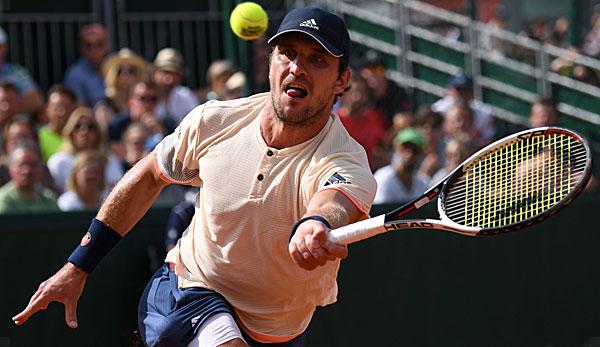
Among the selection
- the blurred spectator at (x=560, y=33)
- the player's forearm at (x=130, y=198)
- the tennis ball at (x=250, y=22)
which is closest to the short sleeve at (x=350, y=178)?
the player's forearm at (x=130, y=198)

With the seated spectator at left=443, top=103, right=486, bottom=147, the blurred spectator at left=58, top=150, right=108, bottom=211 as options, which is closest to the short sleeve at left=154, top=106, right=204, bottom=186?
the blurred spectator at left=58, top=150, right=108, bottom=211

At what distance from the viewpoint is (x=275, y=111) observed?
4.84m

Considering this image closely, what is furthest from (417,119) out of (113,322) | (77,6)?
(113,322)

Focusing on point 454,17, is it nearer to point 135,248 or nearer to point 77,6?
point 77,6

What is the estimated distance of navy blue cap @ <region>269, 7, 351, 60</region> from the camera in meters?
4.66

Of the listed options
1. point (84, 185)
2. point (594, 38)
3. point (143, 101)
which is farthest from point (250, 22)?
point (594, 38)

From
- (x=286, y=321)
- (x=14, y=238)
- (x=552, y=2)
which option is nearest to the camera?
(x=286, y=321)

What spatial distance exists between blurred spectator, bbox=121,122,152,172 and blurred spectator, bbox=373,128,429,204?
1.81 meters

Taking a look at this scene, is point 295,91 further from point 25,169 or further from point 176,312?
point 25,169

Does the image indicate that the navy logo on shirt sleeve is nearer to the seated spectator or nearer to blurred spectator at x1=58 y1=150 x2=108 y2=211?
blurred spectator at x1=58 y1=150 x2=108 y2=211

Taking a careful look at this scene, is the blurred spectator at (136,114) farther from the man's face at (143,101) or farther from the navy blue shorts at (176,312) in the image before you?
the navy blue shorts at (176,312)

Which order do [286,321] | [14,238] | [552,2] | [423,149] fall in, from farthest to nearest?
[552,2] < [423,149] < [14,238] < [286,321]

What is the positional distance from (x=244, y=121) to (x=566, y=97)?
26.3ft

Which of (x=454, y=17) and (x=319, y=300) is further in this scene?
(x=454, y=17)
